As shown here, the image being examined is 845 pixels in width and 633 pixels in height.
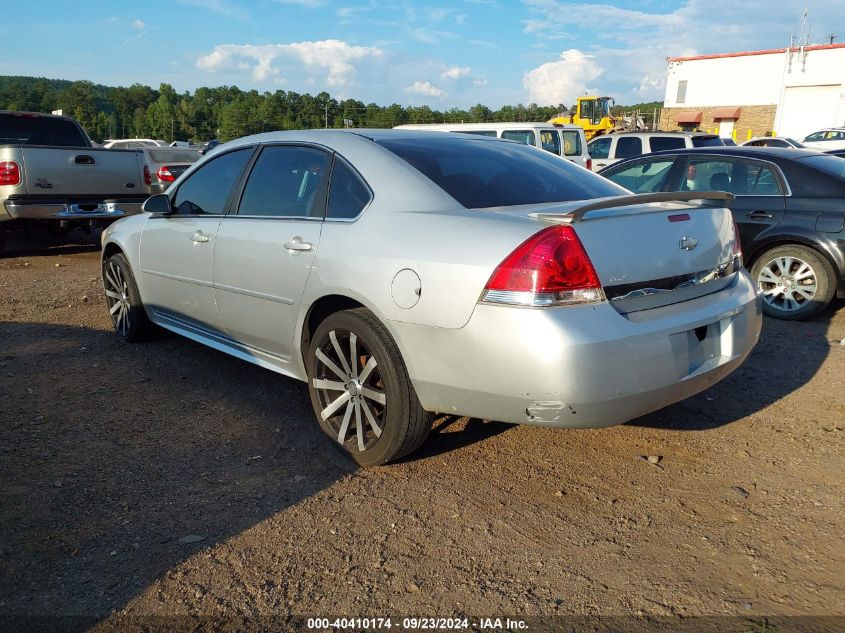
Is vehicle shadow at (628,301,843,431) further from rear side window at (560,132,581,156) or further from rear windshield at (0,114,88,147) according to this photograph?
rear side window at (560,132,581,156)

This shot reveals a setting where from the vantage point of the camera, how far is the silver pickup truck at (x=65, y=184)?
8.66 meters

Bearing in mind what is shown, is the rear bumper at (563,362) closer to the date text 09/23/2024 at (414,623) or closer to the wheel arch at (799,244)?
the date text 09/23/2024 at (414,623)

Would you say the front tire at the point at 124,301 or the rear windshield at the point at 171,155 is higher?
the rear windshield at the point at 171,155

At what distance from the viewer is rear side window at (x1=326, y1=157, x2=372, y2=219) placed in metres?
3.40

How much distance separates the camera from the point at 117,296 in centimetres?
556

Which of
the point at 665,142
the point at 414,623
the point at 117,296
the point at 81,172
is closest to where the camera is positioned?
the point at 414,623

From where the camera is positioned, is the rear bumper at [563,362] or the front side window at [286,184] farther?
the front side window at [286,184]

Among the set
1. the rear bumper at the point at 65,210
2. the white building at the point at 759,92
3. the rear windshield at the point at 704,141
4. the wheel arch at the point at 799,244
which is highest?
the white building at the point at 759,92

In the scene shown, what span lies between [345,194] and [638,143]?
14519 mm

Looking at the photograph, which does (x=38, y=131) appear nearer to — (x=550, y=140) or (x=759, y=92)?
(x=550, y=140)

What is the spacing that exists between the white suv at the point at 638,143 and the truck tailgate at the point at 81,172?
9.57 metres

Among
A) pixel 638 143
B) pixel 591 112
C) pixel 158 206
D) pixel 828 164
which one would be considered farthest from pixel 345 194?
pixel 591 112

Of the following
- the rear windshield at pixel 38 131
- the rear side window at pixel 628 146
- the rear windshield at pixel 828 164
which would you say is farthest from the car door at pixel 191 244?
the rear side window at pixel 628 146

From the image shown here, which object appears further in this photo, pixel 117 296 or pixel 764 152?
pixel 764 152
